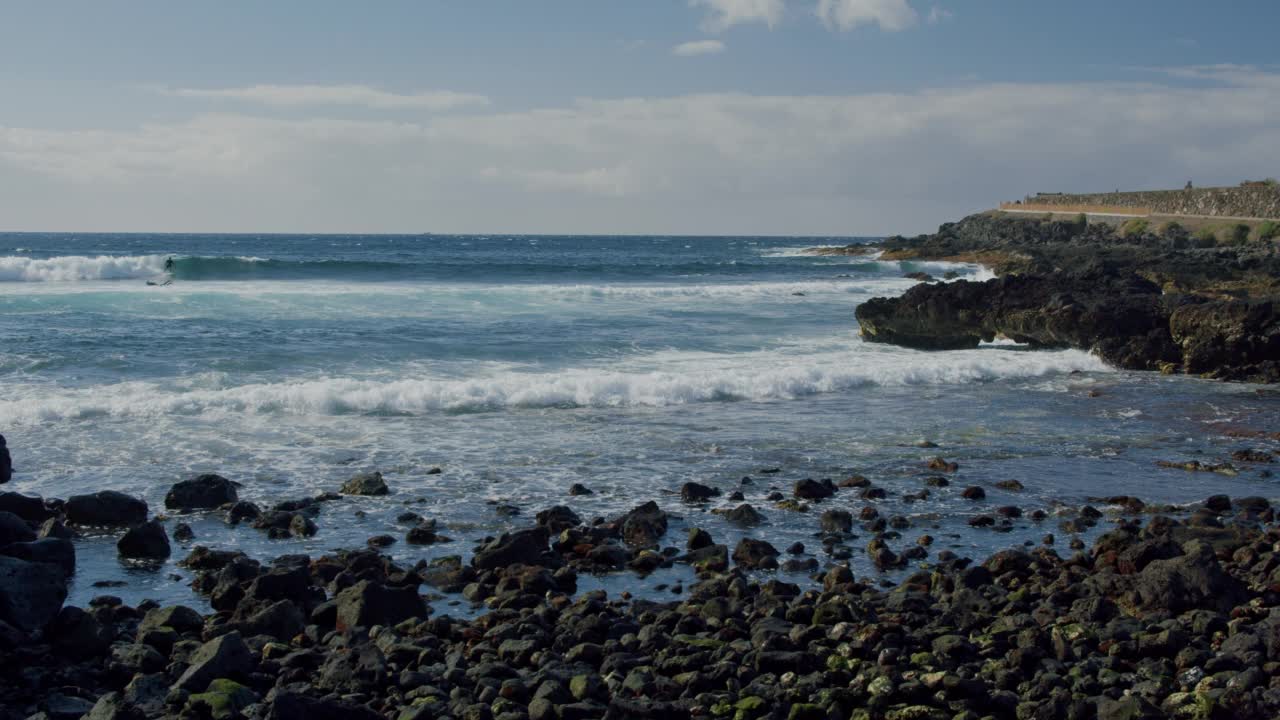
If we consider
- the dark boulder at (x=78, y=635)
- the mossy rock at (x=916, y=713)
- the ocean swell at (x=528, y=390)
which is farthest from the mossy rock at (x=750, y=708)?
the ocean swell at (x=528, y=390)

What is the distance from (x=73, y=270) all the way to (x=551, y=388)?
43.1 meters

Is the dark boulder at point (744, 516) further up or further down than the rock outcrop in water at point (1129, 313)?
further down

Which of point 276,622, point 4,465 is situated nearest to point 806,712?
point 276,622

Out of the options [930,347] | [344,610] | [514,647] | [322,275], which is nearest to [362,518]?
[344,610]

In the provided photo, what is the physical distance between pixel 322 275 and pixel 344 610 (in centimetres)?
4802

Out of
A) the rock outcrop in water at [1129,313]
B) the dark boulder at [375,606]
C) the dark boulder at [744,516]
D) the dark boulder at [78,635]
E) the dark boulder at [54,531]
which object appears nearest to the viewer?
the dark boulder at [78,635]

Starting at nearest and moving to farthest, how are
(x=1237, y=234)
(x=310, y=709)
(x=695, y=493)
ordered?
1. (x=310, y=709)
2. (x=695, y=493)
3. (x=1237, y=234)

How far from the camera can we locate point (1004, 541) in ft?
33.5

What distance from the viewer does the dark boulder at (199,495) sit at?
11.3 metres

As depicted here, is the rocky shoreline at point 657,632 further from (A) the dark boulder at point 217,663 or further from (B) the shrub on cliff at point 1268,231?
(B) the shrub on cliff at point 1268,231

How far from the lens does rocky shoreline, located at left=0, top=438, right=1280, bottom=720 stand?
643 centimetres

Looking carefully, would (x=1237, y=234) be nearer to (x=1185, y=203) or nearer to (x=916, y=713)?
(x=1185, y=203)

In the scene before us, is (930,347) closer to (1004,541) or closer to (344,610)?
(1004,541)

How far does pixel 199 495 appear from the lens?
11.4m
